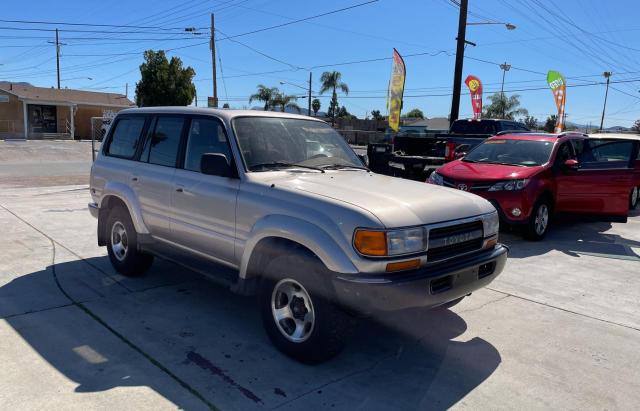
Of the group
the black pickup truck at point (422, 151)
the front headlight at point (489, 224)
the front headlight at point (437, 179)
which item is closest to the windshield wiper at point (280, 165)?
the front headlight at point (489, 224)

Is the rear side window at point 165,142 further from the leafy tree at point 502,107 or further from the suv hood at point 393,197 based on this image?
the leafy tree at point 502,107

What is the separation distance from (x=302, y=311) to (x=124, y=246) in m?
2.79

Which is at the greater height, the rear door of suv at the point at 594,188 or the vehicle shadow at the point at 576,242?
the rear door of suv at the point at 594,188

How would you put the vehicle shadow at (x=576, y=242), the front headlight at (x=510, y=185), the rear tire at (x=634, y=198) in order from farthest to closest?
the rear tire at (x=634, y=198) → the front headlight at (x=510, y=185) → the vehicle shadow at (x=576, y=242)

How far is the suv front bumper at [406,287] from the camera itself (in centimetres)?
318

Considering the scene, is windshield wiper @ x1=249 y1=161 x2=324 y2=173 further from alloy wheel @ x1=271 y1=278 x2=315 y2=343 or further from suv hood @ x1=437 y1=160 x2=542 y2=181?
suv hood @ x1=437 y1=160 x2=542 y2=181

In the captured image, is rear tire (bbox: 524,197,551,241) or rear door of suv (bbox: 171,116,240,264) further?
rear tire (bbox: 524,197,551,241)

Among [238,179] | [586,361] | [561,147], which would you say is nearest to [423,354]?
[586,361]

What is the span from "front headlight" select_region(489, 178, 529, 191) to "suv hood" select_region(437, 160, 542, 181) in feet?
0.21

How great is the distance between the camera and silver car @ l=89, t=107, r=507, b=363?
3.30 metres

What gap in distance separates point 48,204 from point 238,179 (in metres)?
7.73

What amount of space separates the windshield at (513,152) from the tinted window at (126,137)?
571 centimetres

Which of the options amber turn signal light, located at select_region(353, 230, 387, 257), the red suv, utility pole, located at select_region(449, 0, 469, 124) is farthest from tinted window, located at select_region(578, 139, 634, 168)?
utility pole, located at select_region(449, 0, 469, 124)

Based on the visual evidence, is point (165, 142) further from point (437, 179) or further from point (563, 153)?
point (563, 153)
